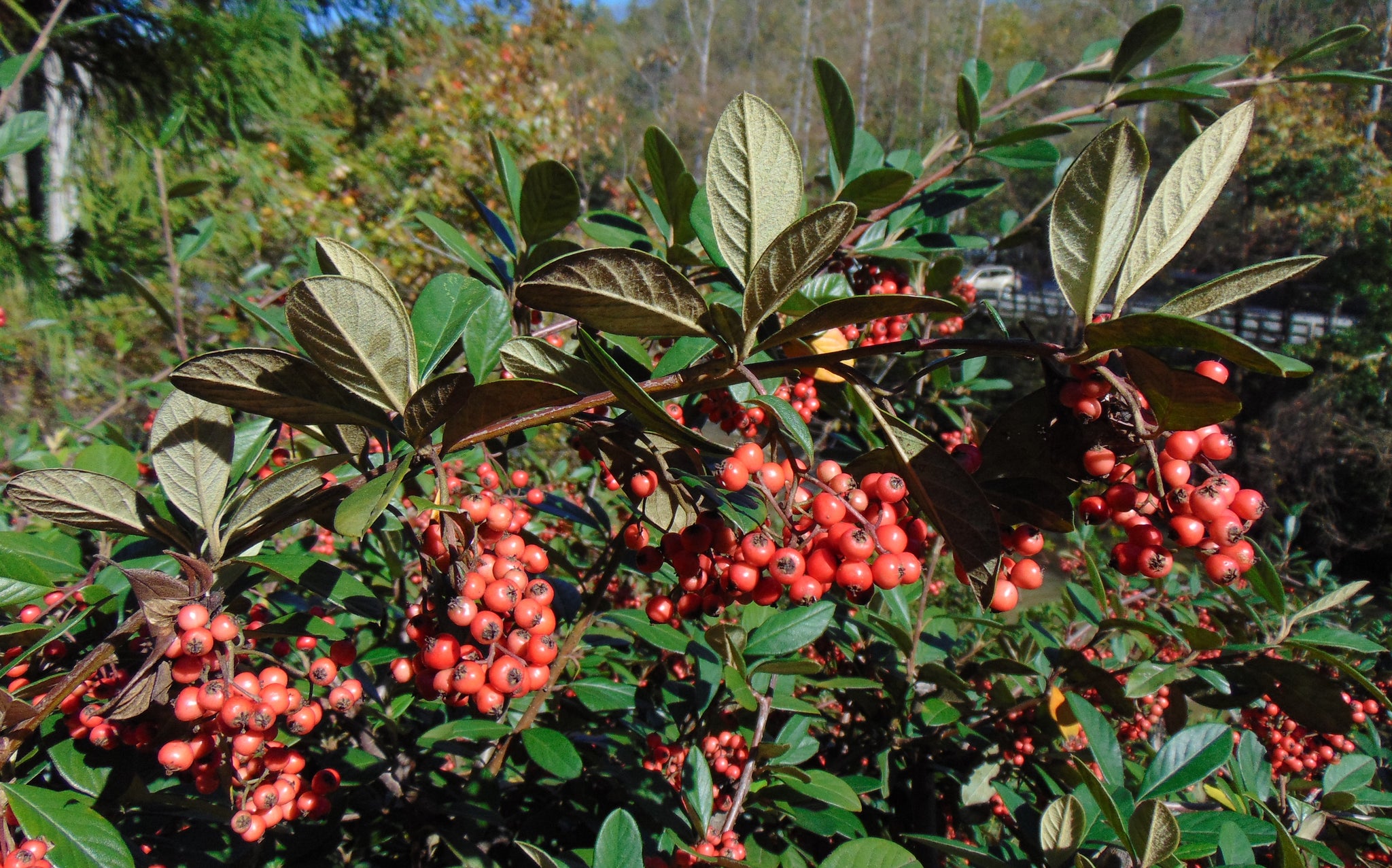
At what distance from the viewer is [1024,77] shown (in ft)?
6.93

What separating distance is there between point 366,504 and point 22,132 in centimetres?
213

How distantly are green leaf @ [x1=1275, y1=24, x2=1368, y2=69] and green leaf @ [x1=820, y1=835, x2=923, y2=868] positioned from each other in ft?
6.05

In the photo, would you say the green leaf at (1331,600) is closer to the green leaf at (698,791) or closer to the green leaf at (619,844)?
the green leaf at (698,791)

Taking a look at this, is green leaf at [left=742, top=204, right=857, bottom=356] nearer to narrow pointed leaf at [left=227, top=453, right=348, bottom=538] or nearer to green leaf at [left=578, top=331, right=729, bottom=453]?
green leaf at [left=578, top=331, right=729, bottom=453]

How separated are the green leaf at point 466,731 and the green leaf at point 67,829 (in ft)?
1.68

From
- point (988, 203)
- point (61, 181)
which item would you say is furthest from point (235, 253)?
point (988, 203)

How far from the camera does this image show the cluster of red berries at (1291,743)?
6.96 feet

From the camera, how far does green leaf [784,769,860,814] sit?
52.0 inches

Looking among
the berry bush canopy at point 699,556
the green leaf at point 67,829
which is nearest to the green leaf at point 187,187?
the berry bush canopy at point 699,556

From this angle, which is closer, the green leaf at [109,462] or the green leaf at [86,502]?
the green leaf at [86,502]

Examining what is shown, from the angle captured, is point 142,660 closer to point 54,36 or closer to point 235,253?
point 54,36

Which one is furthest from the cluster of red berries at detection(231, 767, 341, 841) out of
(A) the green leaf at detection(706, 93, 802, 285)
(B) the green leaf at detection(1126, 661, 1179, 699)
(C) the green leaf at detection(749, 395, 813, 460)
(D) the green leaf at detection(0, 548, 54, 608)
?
(B) the green leaf at detection(1126, 661, 1179, 699)

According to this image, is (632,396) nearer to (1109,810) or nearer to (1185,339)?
(1185,339)

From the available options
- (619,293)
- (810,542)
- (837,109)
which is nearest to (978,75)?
(837,109)
